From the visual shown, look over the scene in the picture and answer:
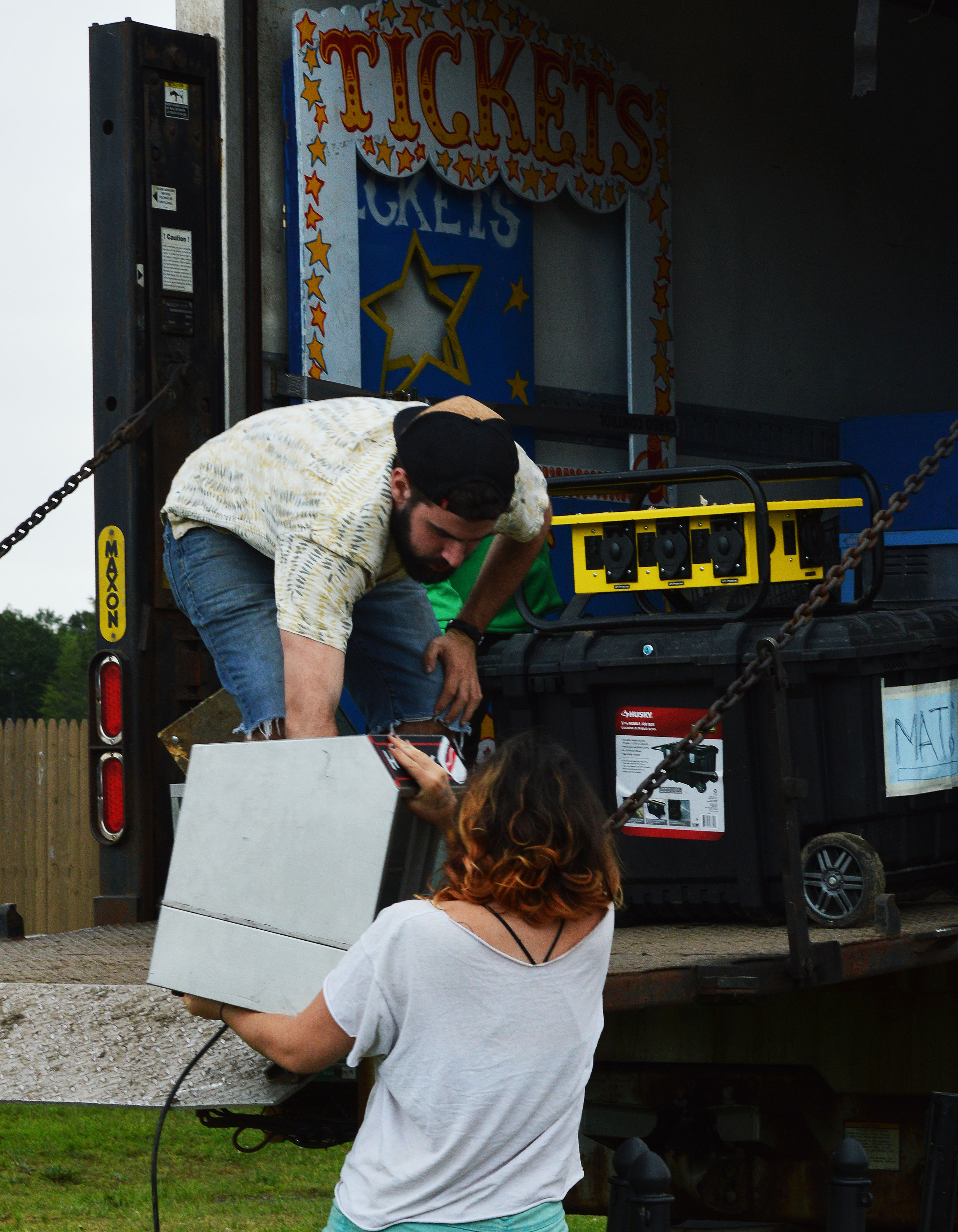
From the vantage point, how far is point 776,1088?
359 centimetres

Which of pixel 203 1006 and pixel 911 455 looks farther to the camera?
pixel 911 455

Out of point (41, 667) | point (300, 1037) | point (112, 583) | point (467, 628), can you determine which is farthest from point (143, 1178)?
point (41, 667)

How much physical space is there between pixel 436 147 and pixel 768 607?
2.04 m

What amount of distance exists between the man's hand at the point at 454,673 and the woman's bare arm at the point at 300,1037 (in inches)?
44.5

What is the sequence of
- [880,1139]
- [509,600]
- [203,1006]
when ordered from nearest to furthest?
1. [203,1006]
2. [880,1139]
3. [509,600]

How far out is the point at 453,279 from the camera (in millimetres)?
5332

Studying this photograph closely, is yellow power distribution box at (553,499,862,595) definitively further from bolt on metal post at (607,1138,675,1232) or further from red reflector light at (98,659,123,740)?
bolt on metal post at (607,1138,675,1232)

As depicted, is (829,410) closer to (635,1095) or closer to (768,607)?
(768,607)

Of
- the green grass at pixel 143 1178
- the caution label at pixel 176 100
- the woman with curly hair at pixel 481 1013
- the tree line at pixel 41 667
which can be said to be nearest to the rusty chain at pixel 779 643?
the woman with curly hair at pixel 481 1013

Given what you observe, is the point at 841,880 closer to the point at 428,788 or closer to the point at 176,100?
the point at 428,788

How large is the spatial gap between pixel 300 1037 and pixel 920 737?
199 centimetres

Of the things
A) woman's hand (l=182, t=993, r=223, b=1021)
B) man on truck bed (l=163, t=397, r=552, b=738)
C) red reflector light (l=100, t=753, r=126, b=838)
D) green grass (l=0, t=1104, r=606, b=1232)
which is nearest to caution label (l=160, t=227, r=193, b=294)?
man on truck bed (l=163, t=397, r=552, b=738)

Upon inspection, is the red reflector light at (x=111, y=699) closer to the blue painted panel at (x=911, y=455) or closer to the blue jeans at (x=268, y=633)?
the blue jeans at (x=268, y=633)

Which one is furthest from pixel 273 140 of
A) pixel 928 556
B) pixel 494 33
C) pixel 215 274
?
pixel 928 556
